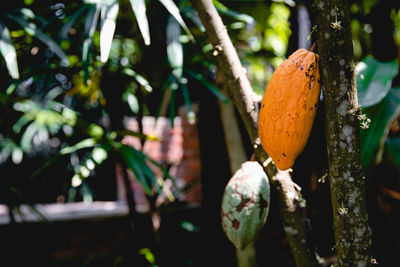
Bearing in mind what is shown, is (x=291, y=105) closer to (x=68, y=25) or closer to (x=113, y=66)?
(x=68, y=25)

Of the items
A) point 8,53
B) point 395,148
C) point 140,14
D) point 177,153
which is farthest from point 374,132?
point 177,153

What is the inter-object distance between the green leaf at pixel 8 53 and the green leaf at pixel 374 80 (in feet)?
2.16

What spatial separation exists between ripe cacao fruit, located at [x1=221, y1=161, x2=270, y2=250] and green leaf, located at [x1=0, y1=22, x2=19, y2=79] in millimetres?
494

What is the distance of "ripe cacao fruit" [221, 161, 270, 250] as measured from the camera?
49 centimetres

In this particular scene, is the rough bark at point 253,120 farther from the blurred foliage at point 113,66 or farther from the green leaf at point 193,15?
the green leaf at point 193,15

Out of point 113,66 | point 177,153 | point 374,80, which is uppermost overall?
point 374,80

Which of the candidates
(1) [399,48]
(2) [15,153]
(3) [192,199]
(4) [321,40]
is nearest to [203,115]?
(3) [192,199]

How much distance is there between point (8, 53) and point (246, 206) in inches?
23.2

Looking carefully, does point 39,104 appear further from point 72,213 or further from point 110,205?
point 110,205

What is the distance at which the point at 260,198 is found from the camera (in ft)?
1.63

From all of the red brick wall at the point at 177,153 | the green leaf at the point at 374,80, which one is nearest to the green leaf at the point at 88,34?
the green leaf at the point at 374,80

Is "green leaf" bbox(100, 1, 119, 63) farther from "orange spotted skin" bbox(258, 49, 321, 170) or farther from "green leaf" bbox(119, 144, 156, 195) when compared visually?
"green leaf" bbox(119, 144, 156, 195)

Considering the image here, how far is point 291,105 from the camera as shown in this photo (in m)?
0.38

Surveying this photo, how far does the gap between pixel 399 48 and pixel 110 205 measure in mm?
2194
